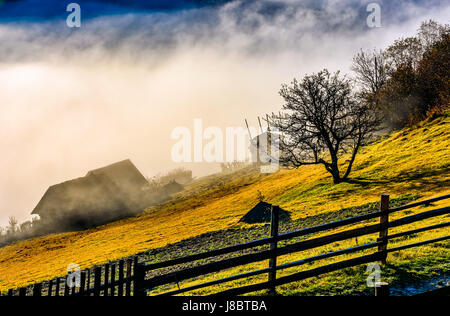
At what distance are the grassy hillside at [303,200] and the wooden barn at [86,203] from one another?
8.77 m

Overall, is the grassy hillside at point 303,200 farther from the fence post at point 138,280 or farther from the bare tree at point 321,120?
the fence post at point 138,280

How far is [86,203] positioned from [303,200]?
4332 cm

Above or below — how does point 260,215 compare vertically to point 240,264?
below

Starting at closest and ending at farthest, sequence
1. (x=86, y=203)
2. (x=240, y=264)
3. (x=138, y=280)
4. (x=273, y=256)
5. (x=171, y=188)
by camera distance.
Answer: (x=138, y=280) < (x=240, y=264) < (x=273, y=256) < (x=86, y=203) < (x=171, y=188)

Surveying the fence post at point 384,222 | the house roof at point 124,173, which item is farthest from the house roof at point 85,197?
the fence post at point 384,222

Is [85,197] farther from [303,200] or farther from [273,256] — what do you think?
[273,256]

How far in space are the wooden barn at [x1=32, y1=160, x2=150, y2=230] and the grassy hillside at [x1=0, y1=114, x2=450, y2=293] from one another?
28.8ft

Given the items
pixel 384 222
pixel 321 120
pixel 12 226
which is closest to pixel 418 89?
pixel 321 120

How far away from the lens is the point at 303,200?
29.6 metres

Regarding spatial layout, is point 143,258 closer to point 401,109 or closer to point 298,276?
point 298,276

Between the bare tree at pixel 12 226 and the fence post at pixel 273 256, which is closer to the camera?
the fence post at pixel 273 256

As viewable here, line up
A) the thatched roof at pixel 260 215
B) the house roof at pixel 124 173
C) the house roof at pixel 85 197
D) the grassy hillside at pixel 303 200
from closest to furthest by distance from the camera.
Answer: the grassy hillside at pixel 303 200
the thatched roof at pixel 260 215
the house roof at pixel 85 197
the house roof at pixel 124 173

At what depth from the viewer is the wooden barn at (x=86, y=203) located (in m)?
55.0

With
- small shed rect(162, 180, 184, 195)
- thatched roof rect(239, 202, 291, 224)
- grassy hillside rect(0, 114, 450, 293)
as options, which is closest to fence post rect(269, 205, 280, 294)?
grassy hillside rect(0, 114, 450, 293)
